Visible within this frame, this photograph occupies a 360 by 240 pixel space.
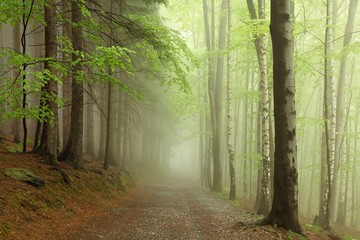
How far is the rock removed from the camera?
28.3ft

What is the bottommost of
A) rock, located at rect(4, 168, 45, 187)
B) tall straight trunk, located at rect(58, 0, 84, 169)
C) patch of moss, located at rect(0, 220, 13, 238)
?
patch of moss, located at rect(0, 220, 13, 238)

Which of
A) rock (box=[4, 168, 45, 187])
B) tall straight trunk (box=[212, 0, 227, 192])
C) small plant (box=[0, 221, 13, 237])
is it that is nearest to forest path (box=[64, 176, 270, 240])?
small plant (box=[0, 221, 13, 237])

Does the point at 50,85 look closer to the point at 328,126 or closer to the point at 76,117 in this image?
the point at 76,117

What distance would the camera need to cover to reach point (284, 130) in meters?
8.03

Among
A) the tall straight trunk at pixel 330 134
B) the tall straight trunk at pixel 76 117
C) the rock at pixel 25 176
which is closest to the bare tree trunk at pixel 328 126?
the tall straight trunk at pixel 330 134

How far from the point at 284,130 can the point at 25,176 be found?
296 inches

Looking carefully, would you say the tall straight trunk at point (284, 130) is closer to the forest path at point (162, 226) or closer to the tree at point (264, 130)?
the forest path at point (162, 226)

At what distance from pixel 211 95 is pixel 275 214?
13.7 m

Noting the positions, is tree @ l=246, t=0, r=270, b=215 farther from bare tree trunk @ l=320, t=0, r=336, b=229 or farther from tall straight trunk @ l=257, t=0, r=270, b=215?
bare tree trunk @ l=320, t=0, r=336, b=229

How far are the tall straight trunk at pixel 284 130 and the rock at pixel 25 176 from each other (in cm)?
674

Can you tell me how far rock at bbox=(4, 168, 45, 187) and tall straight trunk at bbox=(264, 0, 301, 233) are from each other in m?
6.74

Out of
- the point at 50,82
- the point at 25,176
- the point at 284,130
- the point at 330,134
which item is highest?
the point at 50,82

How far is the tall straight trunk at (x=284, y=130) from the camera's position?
7953mm

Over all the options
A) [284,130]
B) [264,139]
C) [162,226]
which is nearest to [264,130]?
[264,139]
